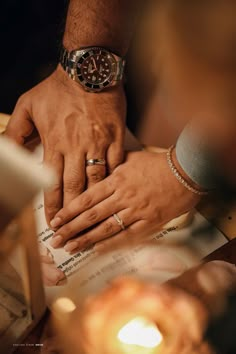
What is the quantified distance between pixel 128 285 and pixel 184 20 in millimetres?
410

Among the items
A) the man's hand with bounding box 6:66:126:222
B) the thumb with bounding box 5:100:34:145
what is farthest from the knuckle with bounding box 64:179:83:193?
the thumb with bounding box 5:100:34:145

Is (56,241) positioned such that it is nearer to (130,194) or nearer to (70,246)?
(70,246)

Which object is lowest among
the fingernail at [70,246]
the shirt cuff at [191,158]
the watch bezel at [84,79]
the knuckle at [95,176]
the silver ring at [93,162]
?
the fingernail at [70,246]

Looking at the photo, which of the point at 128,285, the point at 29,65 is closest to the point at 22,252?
the point at 128,285

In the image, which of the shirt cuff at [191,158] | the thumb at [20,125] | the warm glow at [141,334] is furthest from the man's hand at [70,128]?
the warm glow at [141,334]

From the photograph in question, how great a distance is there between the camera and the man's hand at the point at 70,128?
Result: 0.64 meters

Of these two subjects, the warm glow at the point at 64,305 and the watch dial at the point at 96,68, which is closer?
the warm glow at the point at 64,305

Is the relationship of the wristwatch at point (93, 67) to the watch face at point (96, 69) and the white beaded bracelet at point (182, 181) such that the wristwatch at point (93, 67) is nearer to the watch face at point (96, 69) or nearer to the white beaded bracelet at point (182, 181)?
the watch face at point (96, 69)

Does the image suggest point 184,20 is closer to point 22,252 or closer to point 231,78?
point 231,78

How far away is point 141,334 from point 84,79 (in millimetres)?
387

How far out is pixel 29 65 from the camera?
0.89 metres

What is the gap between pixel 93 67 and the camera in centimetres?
67

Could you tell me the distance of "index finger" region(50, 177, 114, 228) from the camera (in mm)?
617

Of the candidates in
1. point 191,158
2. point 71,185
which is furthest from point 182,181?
point 71,185
